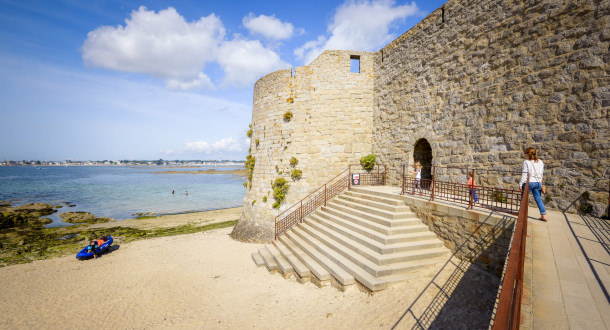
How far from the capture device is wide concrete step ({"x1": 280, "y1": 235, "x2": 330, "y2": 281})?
6645 mm

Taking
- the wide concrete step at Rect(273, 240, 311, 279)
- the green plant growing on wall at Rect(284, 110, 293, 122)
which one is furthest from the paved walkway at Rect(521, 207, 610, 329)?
the green plant growing on wall at Rect(284, 110, 293, 122)

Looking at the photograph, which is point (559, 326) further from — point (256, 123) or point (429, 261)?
point (256, 123)

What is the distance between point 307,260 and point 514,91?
300 inches

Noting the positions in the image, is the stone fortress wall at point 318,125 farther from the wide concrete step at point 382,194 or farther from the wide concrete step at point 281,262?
the wide concrete step at point 281,262

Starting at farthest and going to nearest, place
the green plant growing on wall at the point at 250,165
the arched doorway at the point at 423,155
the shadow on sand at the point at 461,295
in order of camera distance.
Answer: the green plant growing on wall at the point at 250,165 < the arched doorway at the point at 423,155 < the shadow on sand at the point at 461,295

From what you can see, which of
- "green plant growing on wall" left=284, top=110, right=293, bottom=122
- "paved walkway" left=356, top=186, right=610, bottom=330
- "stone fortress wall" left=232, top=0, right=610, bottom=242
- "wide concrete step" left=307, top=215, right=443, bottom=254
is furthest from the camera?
"green plant growing on wall" left=284, top=110, right=293, bottom=122

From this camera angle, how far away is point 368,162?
40.5 ft

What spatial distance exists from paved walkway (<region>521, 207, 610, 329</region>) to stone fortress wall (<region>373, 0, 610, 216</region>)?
1.71 metres

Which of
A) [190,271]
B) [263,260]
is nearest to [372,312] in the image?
[263,260]

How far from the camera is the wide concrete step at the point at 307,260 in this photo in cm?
664

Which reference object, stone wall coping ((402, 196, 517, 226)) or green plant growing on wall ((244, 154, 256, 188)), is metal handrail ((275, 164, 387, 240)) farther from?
stone wall coping ((402, 196, 517, 226))

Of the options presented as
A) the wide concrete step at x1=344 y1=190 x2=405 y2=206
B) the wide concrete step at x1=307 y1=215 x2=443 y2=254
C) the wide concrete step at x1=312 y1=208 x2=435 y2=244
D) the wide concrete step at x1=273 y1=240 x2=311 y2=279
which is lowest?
the wide concrete step at x1=273 y1=240 x2=311 y2=279

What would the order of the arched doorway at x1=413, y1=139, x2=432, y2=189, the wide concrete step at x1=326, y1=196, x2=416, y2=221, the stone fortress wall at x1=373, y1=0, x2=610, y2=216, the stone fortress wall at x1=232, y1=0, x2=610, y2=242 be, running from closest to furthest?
the stone fortress wall at x1=373, y1=0, x2=610, y2=216
the stone fortress wall at x1=232, y1=0, x2=610, y2=242
the wide concrete step at x1=326, y1=196, x2=416, y2=221
the arched doorway at x1=413, y1=139, x2=432, y2=189

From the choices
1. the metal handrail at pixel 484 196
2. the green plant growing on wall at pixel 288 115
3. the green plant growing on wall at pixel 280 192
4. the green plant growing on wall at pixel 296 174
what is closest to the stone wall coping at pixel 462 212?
the metal handrail at pixel 484 196
